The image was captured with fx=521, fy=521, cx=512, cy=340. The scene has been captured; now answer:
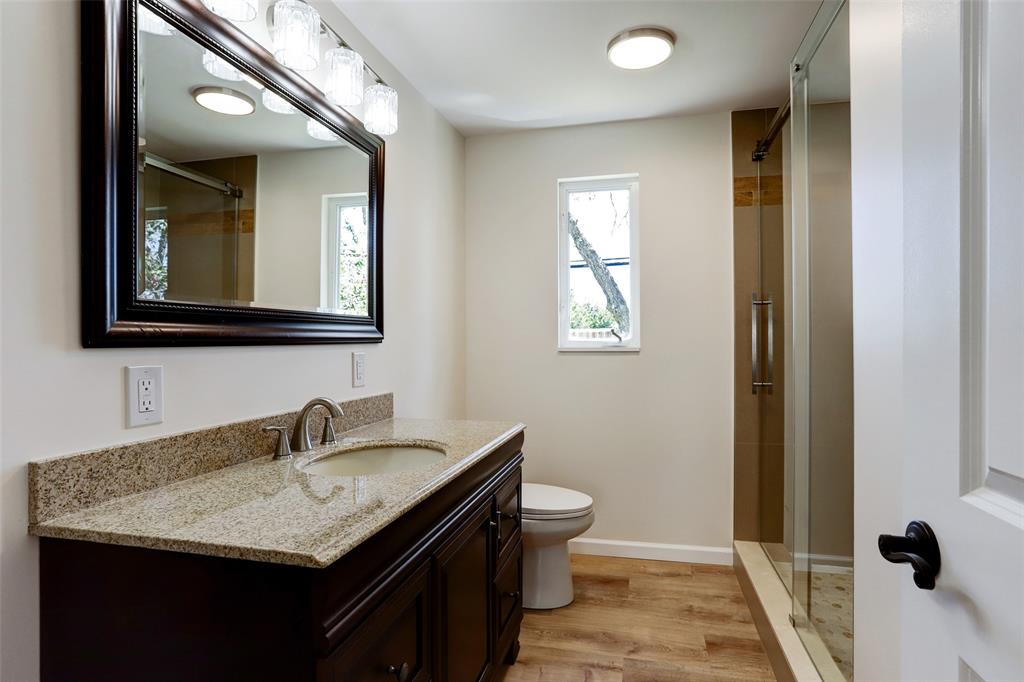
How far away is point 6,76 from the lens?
0.87 meters

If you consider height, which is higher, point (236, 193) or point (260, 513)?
point (236, 193)

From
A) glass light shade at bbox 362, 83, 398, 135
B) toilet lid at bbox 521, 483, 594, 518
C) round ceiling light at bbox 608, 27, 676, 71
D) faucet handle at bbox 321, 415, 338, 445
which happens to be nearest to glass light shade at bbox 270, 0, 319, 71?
glass light shade at bbox 362, 83, 398, 135

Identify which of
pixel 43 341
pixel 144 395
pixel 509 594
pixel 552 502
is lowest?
pixel 509 594

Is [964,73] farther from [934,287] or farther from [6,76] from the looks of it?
[6,76]

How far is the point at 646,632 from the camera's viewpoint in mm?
2125

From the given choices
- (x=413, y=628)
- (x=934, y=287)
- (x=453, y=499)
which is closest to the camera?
(x=934, y=287)

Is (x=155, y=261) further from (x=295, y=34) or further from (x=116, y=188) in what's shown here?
(x=295, y=34)

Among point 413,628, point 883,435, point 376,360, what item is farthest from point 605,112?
point 413,628

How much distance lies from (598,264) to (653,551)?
1.60m

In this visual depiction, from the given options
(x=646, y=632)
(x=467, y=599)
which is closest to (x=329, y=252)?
(x=467, y=599)

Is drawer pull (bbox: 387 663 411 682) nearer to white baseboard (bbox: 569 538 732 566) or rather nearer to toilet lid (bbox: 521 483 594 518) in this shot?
toilet lid (bbox: 521 483 594 518)

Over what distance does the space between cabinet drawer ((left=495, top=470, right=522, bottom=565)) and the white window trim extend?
865 millimetres

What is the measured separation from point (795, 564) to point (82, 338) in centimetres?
221

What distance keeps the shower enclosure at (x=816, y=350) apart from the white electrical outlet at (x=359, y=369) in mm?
1584
